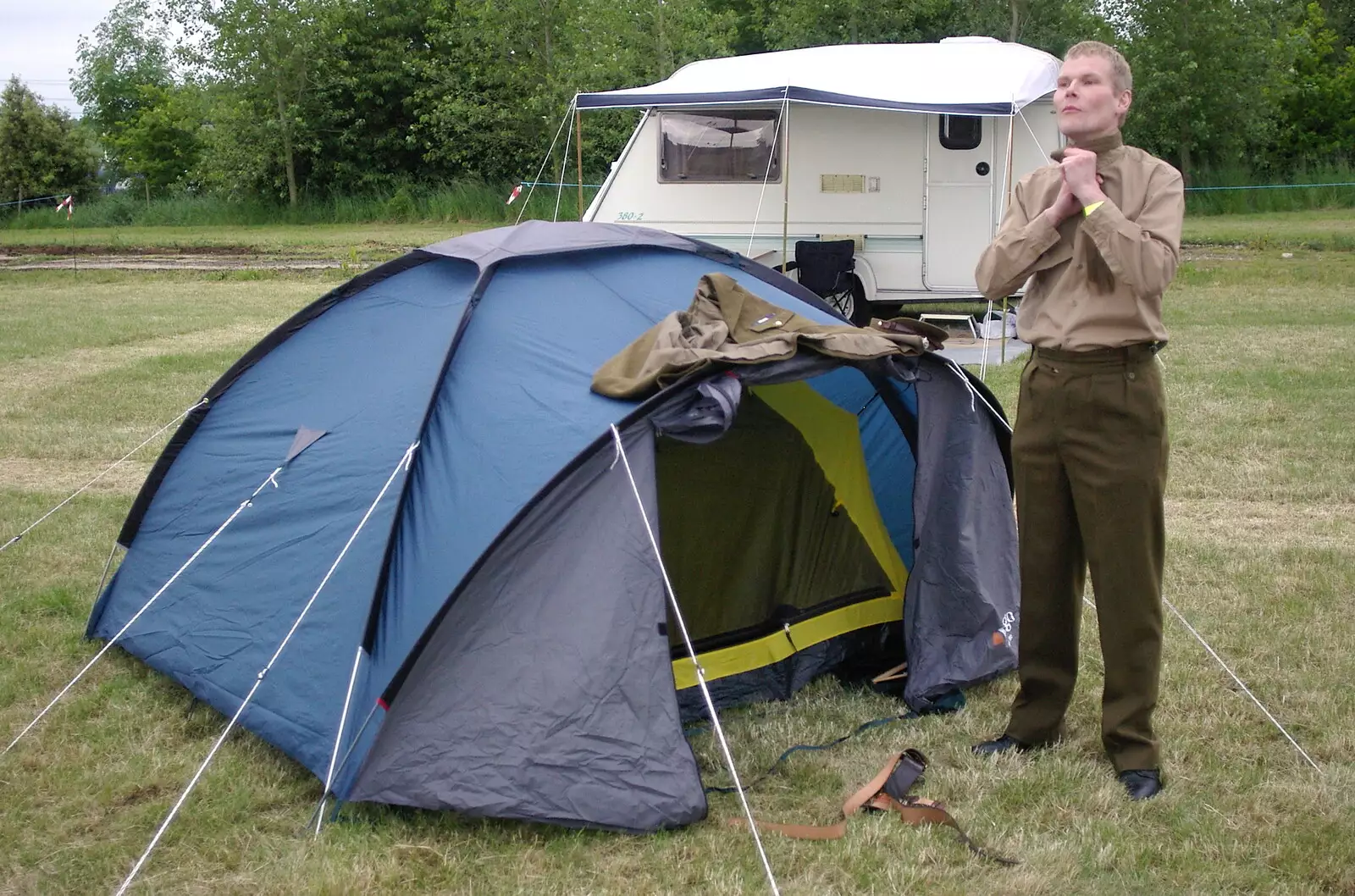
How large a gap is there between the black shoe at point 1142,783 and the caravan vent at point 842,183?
8547 mm

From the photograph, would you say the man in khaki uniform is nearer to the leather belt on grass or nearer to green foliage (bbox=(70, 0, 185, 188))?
the leather belt on grass

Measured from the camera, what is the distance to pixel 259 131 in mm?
29375

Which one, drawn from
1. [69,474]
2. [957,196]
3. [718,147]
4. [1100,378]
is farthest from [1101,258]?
[718,147]

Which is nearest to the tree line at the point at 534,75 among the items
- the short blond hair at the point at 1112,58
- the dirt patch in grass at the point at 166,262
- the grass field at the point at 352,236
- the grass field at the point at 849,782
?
the grass field at the point at 352,236

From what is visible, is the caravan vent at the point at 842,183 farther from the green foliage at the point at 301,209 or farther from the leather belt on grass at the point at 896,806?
the green foliage at the point at 301,209

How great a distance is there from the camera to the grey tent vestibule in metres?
3.41

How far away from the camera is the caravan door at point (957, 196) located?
447 inches

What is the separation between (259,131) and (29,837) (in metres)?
28.2

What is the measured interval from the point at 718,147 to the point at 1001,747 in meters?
8.62

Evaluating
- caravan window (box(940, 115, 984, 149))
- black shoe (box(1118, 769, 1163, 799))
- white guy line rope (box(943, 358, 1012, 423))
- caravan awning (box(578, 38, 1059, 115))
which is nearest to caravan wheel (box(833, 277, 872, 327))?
caravan window (box(940, 115, 984, 149))

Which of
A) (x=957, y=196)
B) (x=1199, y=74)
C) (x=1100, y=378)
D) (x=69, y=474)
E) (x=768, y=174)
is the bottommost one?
(x=69, y=474)

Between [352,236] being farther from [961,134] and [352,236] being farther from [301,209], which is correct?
[961,134]

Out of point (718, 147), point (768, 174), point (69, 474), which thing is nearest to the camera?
point (69, 474)

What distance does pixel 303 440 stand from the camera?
4215 mm
